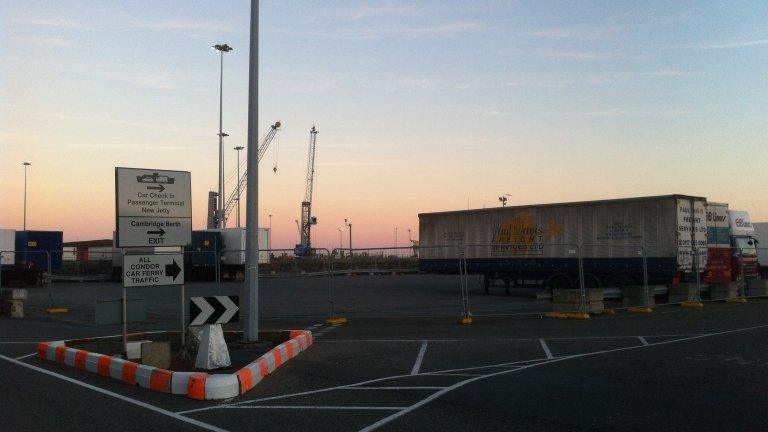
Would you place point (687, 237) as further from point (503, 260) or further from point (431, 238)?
point (431, 238)

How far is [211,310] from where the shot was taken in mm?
10336

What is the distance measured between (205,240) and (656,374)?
39542mm

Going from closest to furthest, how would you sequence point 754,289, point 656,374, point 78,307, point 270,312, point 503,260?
point 656,374
point 270,312
point 78,307
point 754,289
point 503,260

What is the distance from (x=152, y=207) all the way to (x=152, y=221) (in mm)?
248

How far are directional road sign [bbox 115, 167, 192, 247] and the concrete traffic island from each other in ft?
6.30

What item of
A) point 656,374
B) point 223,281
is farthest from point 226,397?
point 223,281

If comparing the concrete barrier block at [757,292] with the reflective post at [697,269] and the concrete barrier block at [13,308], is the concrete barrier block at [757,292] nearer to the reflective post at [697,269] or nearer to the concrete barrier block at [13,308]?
the reflective post at [697,269]

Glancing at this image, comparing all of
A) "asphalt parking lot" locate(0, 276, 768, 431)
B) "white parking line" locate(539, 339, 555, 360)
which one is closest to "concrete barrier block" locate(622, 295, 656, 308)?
"asphalt parking lot" locate(0, 276, 768, 431)

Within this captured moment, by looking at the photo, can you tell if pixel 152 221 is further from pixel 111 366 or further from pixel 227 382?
pixel 227 382

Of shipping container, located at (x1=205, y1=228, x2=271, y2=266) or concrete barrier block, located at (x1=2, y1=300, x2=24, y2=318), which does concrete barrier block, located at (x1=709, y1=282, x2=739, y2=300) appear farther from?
shipping container, located at (x1=205, y1=228, x2=271, y2=266)

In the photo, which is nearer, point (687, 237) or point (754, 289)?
point (687, 237)

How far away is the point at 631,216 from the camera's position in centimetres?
2469

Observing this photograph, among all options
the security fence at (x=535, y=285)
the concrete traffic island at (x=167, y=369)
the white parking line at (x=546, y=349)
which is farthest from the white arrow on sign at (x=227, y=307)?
the security fence at (x=535, y=285)

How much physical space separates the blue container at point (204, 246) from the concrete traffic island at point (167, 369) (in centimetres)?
3078
